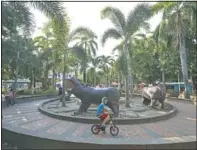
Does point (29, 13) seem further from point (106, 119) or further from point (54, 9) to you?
point (106, 119)

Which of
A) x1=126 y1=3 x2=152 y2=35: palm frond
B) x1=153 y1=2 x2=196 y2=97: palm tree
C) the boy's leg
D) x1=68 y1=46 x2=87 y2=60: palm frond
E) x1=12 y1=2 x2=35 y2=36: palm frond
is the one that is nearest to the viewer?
x1=12 y1=2 x2=35 y2=36: palm frond

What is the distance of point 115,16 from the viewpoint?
53.1 feet

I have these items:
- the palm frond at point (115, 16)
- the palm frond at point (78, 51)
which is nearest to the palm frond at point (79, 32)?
the palm frond at point (78, 51)

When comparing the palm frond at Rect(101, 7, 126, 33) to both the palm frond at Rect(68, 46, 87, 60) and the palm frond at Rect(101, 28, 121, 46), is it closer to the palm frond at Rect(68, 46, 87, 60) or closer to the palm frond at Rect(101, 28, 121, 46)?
the palm frond at Rect(101, 28, 121, 46)

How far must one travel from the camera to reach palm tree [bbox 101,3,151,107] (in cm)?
1555

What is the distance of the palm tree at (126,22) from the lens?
15555mm

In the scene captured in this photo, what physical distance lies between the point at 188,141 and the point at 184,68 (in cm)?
1501

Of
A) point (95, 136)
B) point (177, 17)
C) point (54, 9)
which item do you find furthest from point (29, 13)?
point (177, 17)

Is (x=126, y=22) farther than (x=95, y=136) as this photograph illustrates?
Yes

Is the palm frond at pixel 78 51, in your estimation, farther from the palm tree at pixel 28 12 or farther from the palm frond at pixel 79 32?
the palm tree at pixel 28 12

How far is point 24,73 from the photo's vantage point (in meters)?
29.3

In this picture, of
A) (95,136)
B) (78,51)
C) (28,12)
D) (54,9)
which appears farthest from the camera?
(78,51)

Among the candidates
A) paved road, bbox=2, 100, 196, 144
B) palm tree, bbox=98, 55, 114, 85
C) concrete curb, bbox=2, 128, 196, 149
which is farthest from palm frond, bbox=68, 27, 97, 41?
palm tree, bbox=98, 55, 114, 85

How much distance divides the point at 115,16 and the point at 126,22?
0.75 meters
